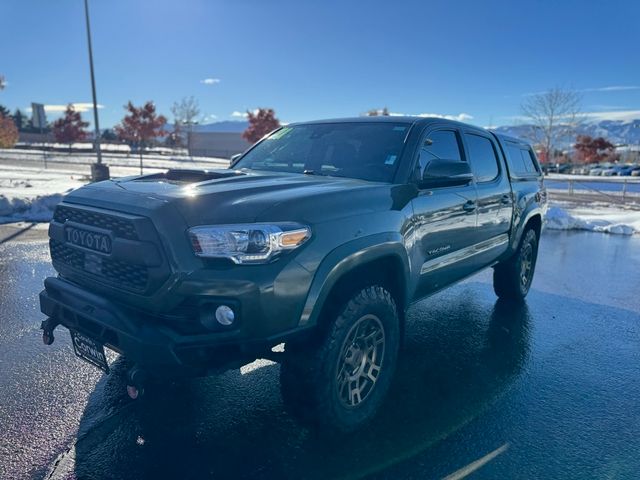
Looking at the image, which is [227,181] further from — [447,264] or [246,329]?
[447,264]

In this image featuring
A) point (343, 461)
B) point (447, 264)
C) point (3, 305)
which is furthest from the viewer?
point (3, 305)

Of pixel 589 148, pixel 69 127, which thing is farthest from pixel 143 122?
pixel 589 148

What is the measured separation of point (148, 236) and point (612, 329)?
4.97 meters

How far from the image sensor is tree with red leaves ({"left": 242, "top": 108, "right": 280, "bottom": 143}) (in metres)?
61.6

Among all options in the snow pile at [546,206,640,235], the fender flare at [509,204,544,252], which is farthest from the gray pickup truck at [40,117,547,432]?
the snow pile at [546,206,640,235]

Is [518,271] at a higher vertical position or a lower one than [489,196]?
lower

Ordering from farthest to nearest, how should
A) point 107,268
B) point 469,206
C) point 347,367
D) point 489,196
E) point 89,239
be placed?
point 489,196 → point 469,206 → point 347,367 → point 89,239 → point 107,268

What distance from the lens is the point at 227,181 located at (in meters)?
3.11

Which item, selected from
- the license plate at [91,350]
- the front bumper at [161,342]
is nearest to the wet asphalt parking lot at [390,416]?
the license plate at [91,350]

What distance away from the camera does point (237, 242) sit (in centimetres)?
249

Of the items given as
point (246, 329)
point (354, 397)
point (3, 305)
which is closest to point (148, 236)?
point (246, 329)

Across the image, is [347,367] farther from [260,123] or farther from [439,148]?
[260,123]

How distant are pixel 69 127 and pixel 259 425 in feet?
232

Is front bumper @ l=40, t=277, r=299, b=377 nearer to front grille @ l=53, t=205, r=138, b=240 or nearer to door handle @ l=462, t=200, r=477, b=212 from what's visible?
front grille @ l=53, t=205, r=138, b=240
